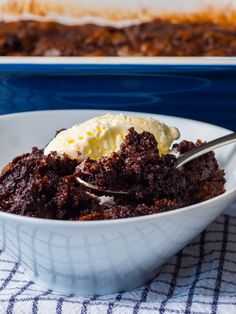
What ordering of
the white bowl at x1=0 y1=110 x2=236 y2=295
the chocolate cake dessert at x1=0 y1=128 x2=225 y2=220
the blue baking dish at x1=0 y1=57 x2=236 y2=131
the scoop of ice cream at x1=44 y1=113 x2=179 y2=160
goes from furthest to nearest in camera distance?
the blue baking dish at x1=0 y1=57 x2=236 y2=131
the scoop of ice cream at x1=44 y1=113 x2=179 y2=160
the chocolate cake dessert at x1=0 y1=128 x2=225 y2=220
the white bowl at x1=0 y1=110 x2=236 y2=295

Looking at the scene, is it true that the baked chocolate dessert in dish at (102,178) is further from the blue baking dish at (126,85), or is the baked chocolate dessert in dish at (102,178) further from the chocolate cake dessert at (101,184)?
the blue baking dish at (126,85)

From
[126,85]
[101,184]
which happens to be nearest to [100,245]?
[101,184]

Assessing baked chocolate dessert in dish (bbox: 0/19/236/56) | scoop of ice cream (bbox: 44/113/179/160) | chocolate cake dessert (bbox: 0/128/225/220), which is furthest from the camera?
baked chocolate dessert in dish (bbox: 0/19/236/56)

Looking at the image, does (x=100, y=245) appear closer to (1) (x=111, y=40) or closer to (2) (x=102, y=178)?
(2) (x=102, y=178)

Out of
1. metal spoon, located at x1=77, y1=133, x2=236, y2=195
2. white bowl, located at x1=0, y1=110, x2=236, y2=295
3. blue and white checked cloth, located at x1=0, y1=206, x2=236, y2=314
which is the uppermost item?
metal spoon, located at x1=77, y1=133, x2=236, y2=195

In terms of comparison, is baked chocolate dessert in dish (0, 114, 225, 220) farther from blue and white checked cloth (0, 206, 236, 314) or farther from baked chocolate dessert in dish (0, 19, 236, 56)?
baked chocolate dessert in dish (0, 19, 236, 56)

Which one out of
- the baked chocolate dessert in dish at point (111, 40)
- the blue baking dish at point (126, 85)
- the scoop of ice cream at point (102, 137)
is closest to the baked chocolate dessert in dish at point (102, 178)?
the scoop of ice cream at point (102, 137)

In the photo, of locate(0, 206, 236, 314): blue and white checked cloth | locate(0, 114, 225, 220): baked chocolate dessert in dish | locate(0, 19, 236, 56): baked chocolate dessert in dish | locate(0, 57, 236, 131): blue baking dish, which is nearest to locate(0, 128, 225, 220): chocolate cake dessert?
locate(0, 114, 225, 220): baked chocolate dessert in dish
